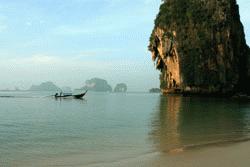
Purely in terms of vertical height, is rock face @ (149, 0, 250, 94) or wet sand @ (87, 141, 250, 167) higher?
rock face @ (149, 0, 250, 94)

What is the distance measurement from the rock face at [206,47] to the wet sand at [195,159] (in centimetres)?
4836

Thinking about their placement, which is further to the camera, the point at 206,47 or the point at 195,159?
the point at 206,47

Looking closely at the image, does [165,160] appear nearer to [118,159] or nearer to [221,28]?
[118,159]

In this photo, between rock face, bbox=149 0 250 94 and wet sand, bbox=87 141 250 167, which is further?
rock face, bbox=149 0 250 94

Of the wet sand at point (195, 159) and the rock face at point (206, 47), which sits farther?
the rock face at point (206, 47)

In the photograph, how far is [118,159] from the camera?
9.77 metres

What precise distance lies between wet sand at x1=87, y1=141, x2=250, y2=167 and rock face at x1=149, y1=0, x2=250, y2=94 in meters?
48.4

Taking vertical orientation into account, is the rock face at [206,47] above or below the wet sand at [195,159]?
above

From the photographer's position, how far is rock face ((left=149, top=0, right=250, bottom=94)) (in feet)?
191

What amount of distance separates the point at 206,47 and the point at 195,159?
5214 cm

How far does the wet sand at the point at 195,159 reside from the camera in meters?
8.53

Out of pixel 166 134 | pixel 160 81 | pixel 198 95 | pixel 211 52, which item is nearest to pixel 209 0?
pixel 211 52

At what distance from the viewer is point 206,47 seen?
195ft

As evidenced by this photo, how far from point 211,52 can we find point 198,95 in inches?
285
